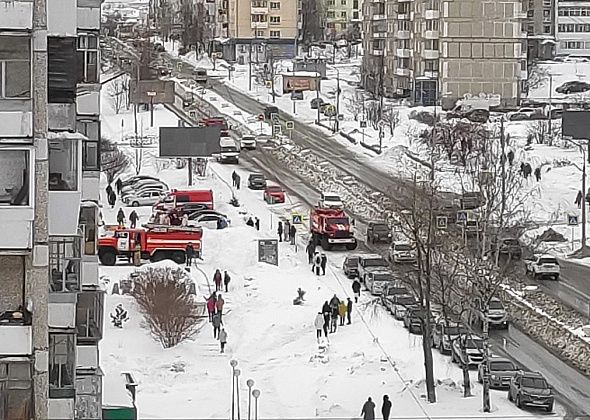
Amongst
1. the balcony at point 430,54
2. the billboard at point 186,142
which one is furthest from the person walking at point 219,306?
the balcony at point 430,54

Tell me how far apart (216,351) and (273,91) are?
39628 mm

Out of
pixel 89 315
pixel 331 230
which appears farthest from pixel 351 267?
pixel 89 315

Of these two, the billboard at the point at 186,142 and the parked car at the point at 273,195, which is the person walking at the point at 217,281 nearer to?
the parked car at the point at 273,195

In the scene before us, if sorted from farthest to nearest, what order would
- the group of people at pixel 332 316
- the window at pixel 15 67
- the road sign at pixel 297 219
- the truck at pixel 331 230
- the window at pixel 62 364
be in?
the road sign at pixel 297 219
the truck at pixel 331 230
the group of people at pixel 332 316
the window at pixel 62 364
the window at pixel 15 67

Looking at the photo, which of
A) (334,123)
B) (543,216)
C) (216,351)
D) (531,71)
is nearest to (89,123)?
(216,351)

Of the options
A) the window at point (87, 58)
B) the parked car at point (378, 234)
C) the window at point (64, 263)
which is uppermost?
the window at point (87, 58)

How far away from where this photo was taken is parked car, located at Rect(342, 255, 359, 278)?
82.7 ft

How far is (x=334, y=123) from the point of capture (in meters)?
50.8

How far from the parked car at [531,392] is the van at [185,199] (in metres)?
15.1

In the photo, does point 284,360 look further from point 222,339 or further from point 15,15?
point 15,15

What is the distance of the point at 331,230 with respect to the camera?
28359 mm

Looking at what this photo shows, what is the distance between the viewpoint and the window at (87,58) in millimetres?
10177

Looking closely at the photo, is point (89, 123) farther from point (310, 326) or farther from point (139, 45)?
point (139, 45)

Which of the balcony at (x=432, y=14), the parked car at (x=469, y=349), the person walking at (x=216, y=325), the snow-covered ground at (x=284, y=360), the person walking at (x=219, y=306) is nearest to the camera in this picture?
the snow-covered ground at (x=284, y=360)
